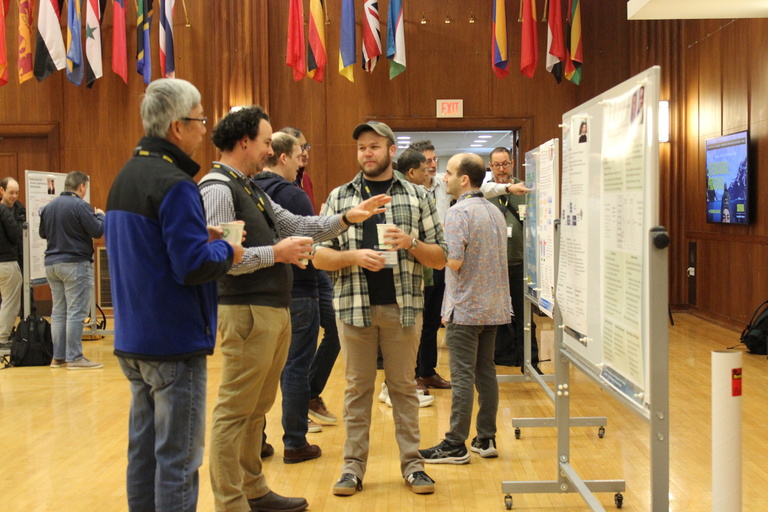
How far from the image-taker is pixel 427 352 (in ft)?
19.8

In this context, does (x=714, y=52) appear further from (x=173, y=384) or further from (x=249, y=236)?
(x=173, y=384)

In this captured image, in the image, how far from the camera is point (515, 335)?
6434 mm

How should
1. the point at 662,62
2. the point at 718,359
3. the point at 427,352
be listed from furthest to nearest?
1. the point at 662,62
2. the point at 427,352
3. the point at 718,359

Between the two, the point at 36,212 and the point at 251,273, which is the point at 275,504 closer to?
the point at 251,273

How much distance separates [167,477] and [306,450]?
187 centimetres

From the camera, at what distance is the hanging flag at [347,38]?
9719 mm

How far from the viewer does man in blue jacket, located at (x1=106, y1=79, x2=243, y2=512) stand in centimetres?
235

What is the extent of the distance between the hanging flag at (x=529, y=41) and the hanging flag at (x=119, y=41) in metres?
5.10

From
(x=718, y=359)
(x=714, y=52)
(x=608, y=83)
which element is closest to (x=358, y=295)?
(x=718, y=359)

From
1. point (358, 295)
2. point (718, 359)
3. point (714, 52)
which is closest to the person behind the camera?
point (718, 359)

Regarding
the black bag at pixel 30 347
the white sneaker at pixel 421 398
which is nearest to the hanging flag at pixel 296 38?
the black bag at pixel 30 347

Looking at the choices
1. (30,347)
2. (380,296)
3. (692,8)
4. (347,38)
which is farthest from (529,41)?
(380,296)

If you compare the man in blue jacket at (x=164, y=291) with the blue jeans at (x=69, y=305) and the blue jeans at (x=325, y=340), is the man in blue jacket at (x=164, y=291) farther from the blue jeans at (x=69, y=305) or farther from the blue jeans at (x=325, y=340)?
the blue jeans at (x=69, y=305)

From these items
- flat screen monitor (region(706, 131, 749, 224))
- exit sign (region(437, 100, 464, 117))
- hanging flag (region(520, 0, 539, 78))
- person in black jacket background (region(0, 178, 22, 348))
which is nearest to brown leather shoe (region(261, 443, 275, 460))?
person in black jacket background (region(0, 178, 22, 348))
